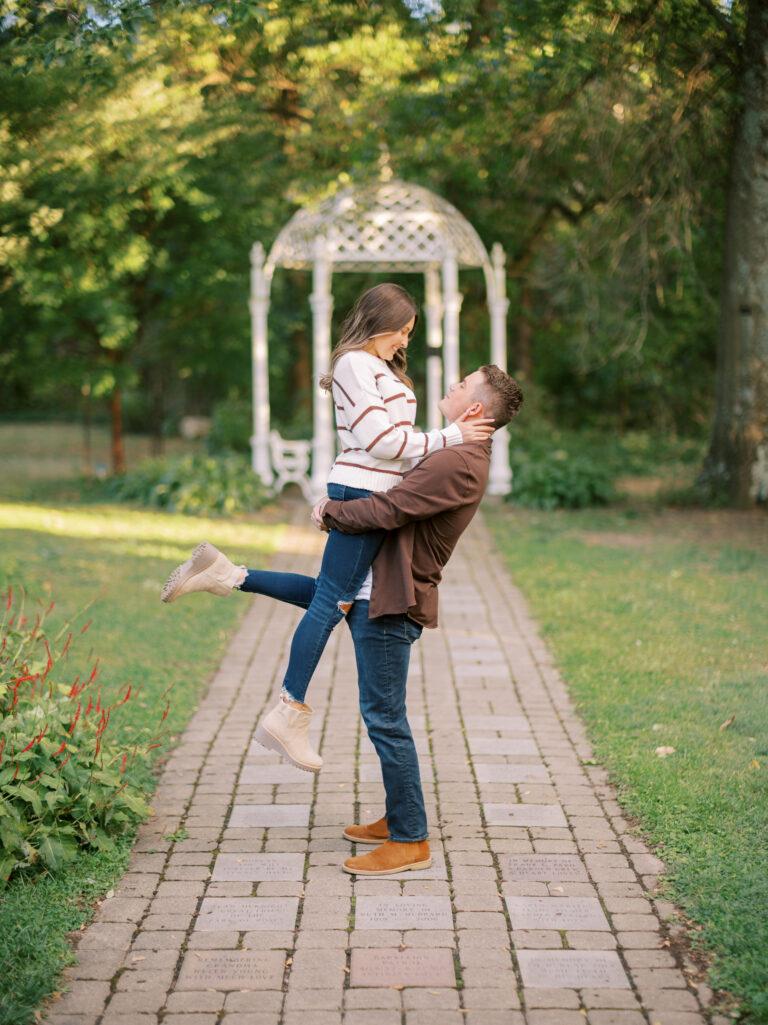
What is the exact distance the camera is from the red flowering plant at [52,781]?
146 inches

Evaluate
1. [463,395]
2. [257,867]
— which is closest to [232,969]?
[257,867]

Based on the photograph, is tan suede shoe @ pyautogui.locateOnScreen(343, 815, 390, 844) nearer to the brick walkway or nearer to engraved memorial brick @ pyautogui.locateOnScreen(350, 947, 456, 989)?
the brick walkway

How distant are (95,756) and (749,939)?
2.20 meters

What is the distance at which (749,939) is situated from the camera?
10.8 ft

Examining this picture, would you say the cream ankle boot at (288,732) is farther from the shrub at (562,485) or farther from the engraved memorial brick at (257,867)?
the shrub at (562,485)

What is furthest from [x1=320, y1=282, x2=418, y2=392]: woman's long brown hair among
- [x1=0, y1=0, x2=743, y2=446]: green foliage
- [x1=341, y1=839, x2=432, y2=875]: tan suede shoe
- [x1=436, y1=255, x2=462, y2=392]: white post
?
[x1=436, y1=255, x2=462, y2=392]: white post

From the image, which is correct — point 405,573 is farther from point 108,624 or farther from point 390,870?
point 108,624

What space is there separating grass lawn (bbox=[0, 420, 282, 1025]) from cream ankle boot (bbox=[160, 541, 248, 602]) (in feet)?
3.05

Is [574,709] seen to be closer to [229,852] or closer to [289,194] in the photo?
[229,852]

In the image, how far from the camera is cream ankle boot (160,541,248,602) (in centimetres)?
397

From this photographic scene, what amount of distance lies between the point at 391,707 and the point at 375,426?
3.06 feet

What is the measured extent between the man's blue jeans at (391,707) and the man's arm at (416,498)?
1.06 ft

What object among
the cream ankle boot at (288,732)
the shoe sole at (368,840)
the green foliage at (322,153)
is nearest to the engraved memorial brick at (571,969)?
the shoe sole at (368,840)

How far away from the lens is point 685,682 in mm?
6066
